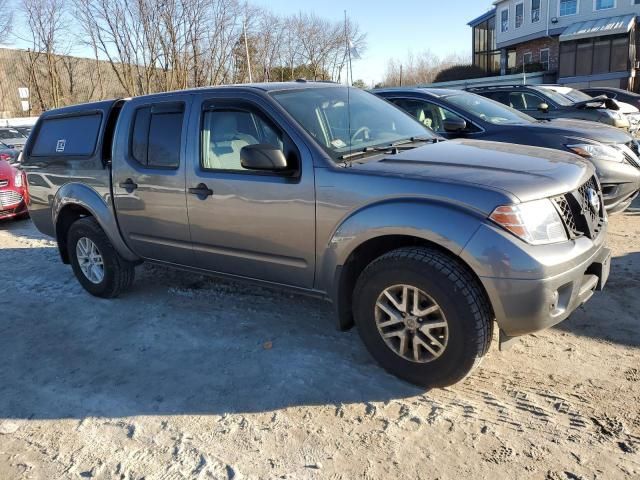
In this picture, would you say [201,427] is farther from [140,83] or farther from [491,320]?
[140,83]

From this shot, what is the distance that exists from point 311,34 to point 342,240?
31.3 m

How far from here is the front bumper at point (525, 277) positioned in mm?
2795

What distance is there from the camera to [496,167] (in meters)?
3.22

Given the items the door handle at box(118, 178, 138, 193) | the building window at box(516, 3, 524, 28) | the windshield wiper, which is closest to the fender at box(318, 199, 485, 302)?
the windshield wiper

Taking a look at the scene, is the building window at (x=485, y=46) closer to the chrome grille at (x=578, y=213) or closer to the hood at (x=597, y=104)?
the hood at (x=597, y=104)

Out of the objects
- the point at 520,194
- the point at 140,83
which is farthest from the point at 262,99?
the point at 140,83

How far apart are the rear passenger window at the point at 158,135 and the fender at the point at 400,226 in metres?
1.57

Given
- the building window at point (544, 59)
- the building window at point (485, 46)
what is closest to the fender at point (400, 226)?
the building window at point (544, 59)

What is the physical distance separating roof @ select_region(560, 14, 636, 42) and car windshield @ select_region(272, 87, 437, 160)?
104 ft

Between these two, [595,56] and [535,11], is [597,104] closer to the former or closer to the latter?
[595,56]

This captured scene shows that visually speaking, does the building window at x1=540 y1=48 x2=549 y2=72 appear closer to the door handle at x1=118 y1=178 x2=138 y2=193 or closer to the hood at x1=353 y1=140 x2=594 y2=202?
the hood at x1=353 y1=140 x2=594 y2=202

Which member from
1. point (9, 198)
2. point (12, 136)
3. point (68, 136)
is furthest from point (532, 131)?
point (12, 136)

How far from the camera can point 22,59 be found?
3244 centimetres

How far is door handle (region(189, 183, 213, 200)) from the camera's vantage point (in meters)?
3.98
